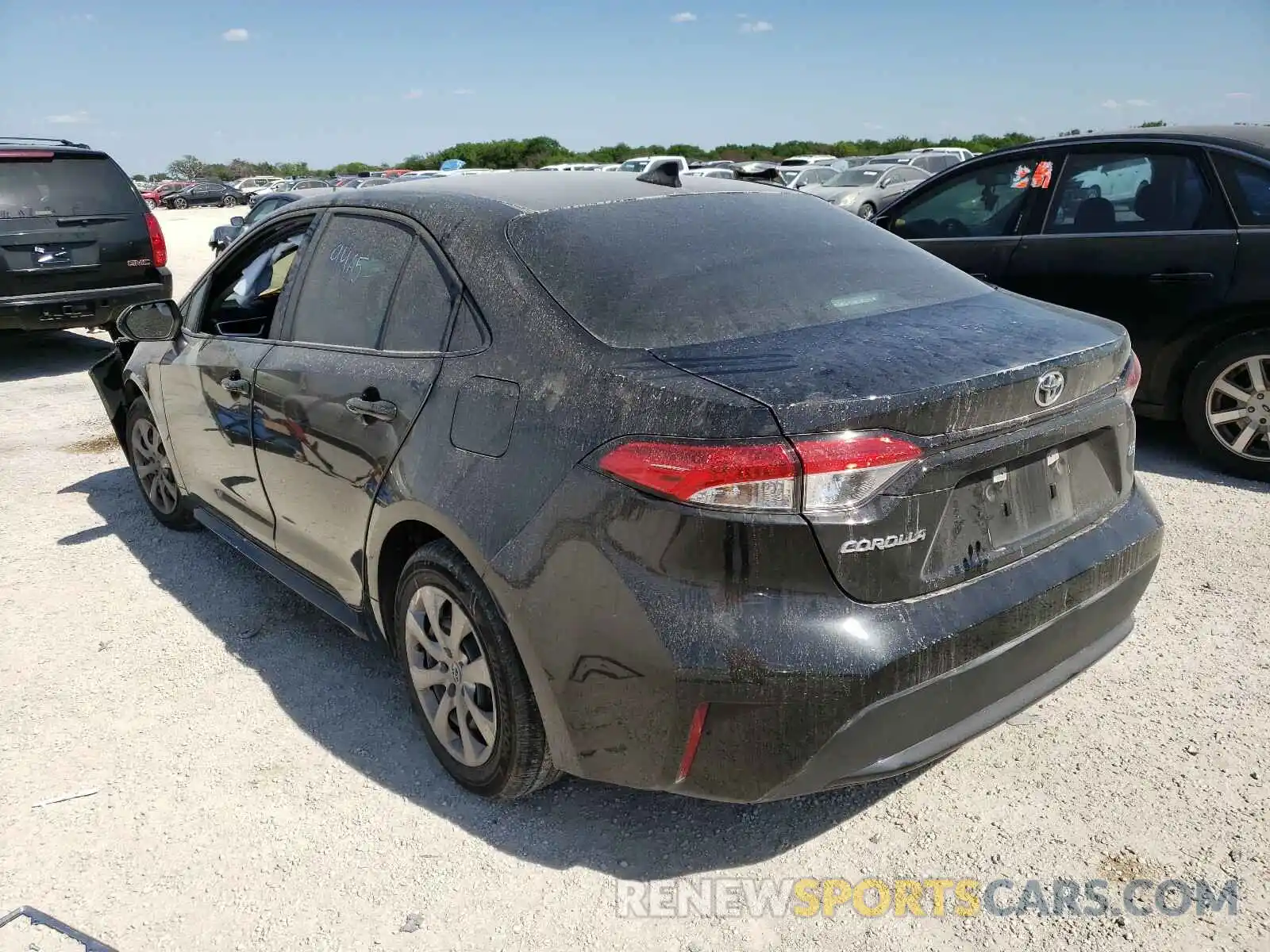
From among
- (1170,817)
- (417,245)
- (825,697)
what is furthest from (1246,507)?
(417,245)

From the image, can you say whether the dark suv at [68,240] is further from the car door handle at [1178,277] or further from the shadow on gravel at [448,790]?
the car door handle at [1178,277]

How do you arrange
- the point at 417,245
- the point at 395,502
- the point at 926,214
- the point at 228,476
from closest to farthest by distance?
the point at 395,502 → the point at 417,245 → the point at 228,476 → the point at 926,214

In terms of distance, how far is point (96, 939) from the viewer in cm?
230

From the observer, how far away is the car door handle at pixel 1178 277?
4848 mm

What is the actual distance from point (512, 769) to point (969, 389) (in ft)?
4.76

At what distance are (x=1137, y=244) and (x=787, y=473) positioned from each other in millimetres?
4104

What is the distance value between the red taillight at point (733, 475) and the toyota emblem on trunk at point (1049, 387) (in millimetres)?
709

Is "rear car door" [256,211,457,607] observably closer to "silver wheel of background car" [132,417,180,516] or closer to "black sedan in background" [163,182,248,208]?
"silver wheel of background car" [132,417,180,516]

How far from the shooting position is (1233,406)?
4883mm

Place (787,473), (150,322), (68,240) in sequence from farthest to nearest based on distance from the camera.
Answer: (68,240)
(150,322)
(787,473)

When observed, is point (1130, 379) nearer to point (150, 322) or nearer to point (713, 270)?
point (713, 270)

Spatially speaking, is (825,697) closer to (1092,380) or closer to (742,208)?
(1092,380)

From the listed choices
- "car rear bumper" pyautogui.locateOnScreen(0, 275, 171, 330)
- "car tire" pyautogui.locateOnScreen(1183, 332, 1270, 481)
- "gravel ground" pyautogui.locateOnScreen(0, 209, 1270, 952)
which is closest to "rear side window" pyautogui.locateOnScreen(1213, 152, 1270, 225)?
"car tire" pyautogui.locateOnScreen(1183, 332, 1270, 481)

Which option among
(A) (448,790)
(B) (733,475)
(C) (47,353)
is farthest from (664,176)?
(C) (47,353)
